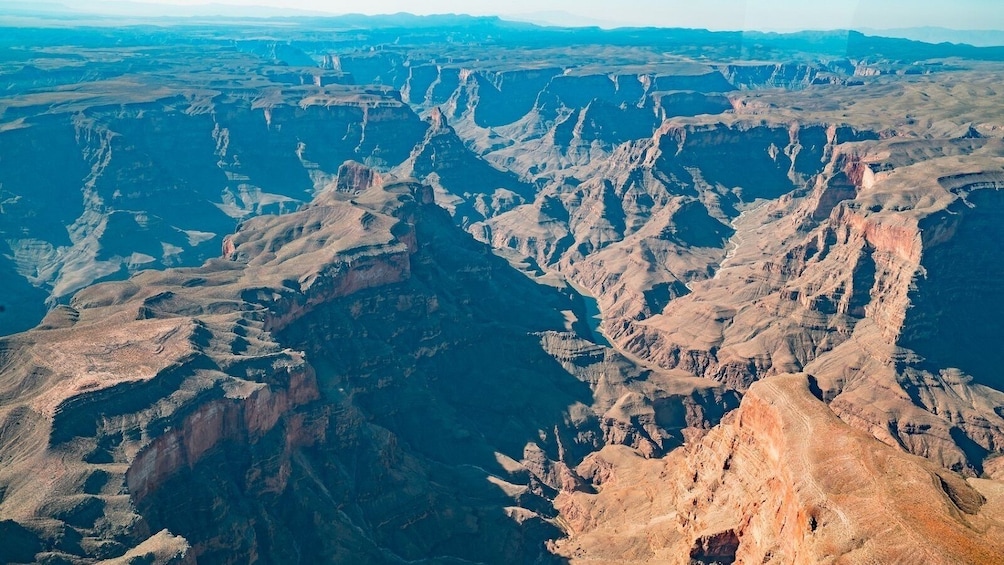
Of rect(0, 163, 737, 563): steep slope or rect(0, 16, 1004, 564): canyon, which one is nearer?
rect(0, 16, 1004, 564): canyon

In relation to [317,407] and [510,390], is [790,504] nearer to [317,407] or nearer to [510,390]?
[317,407]

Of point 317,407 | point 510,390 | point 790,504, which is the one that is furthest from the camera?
point 510,390

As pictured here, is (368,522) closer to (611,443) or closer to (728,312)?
(611,443)

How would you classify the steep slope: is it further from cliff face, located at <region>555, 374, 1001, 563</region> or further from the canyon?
cliff face, located at <region>555, 374, 1001, 563</region>

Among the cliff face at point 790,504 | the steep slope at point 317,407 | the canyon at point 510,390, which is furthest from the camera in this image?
the steep slope at point 317,407

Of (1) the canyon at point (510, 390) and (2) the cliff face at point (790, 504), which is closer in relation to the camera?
(2) the cliff face at point (790, 504)

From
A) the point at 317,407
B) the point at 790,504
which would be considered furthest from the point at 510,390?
the point at 790,504

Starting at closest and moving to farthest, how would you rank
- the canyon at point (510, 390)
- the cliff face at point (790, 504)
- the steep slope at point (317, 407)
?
the cliff face at point (790, 504) < the canyon at point (510, 390) < the steep slope at point (317, 407)

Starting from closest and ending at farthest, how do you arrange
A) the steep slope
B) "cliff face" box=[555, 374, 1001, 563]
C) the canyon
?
"cliff face" box=[555, 374, 1001, 563]
the canyon
the steep slope

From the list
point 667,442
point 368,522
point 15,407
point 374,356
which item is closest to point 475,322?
point 374,356

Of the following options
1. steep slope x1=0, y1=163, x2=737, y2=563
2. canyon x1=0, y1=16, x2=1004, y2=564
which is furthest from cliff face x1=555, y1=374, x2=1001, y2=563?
steep slope x1=0, y1=163, x2=737, y2=563

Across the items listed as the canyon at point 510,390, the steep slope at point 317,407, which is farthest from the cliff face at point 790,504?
the steep slope at point 317,407

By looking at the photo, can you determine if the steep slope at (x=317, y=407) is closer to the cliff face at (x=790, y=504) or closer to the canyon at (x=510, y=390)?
the canyon at (x=510, y=390)
